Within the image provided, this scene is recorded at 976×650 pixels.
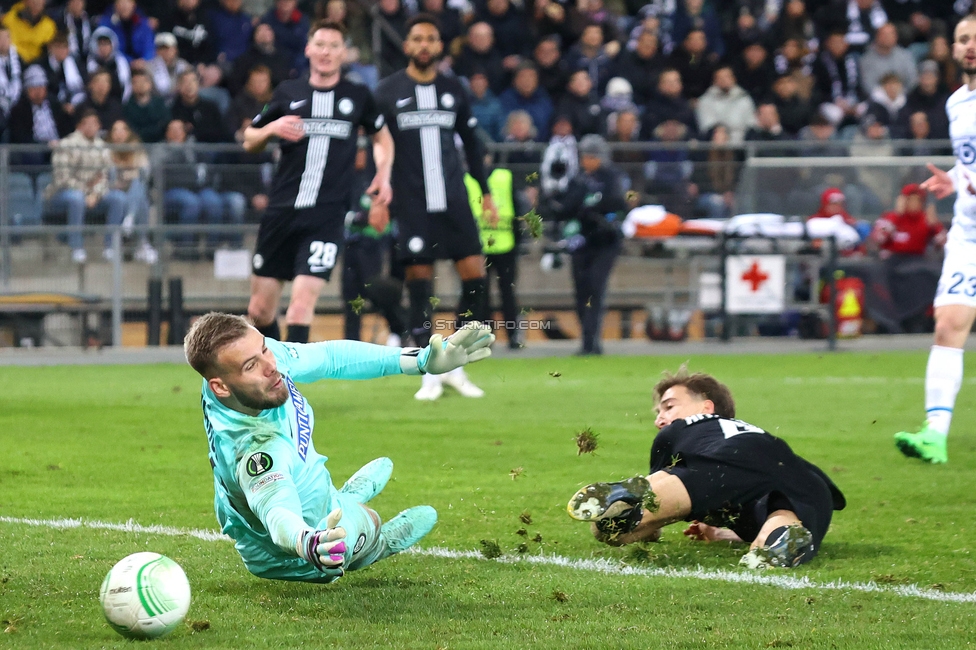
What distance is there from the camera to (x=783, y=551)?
16.7 feet

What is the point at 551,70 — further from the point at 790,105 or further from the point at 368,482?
the point at 368,482

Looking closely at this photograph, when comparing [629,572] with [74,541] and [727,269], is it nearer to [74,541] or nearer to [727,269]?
[74,541]

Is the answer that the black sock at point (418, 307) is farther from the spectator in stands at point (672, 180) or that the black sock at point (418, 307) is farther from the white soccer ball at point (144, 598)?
the white soccer ball at point (144, 598)

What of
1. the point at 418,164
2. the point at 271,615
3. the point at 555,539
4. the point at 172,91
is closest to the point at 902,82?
the point at 172,91

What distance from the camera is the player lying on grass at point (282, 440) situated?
4352 mm

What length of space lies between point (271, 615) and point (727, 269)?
12.0 meters

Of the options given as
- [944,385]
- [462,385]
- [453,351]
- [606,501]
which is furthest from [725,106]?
[453,351]

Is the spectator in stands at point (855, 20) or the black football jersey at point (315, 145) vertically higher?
the spectator in stands at point (855, 20)

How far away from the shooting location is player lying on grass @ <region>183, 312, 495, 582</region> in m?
4.35

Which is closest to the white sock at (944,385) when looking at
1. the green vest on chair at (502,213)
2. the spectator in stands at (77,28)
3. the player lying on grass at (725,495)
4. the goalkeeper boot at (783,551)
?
the player lying on grass at (725,495)

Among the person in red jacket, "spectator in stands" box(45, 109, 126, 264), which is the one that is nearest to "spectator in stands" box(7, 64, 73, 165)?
"spectator in stands" box(45, 109, 126, 264)

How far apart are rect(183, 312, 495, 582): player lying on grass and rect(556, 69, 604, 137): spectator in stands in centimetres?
1279

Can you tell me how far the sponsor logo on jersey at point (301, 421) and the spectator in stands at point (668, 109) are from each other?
542 inches

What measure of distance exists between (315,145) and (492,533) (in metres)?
4.39
